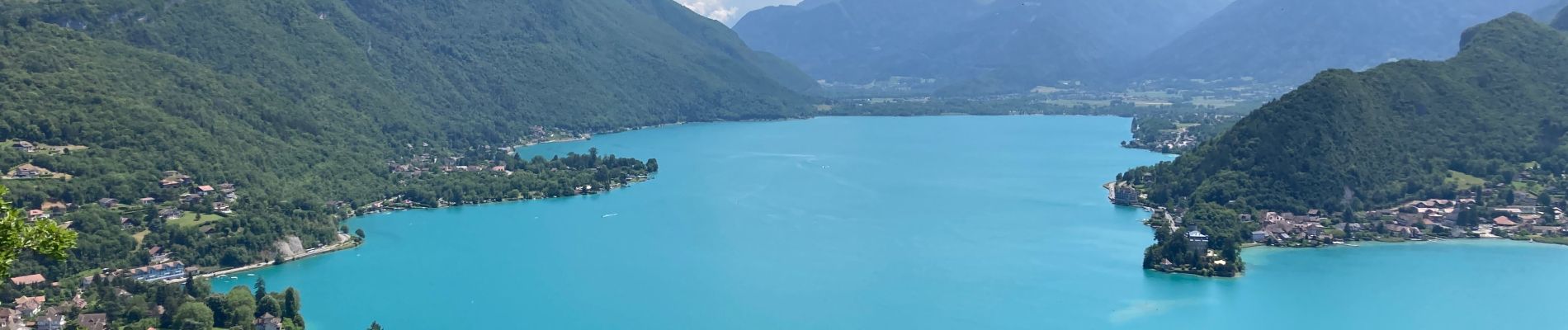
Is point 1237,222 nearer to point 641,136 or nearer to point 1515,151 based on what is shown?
point 1515,151

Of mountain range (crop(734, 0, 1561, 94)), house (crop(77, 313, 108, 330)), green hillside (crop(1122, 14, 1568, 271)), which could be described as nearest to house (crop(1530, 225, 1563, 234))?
green hillside (crop(1122, 14, 1568, 271))

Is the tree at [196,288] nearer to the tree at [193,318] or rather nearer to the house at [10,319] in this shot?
the tree at [193,318]

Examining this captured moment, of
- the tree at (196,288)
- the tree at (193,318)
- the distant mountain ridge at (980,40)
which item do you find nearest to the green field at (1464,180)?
the tree at (196,288)

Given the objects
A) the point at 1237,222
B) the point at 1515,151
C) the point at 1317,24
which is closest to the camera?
the point at 1237,222

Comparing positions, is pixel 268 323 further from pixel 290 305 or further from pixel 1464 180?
pixel 1464 180

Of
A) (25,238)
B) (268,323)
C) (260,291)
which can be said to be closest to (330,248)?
(260,291)

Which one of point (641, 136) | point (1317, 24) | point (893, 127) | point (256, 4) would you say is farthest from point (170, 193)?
point (1317, 24)
